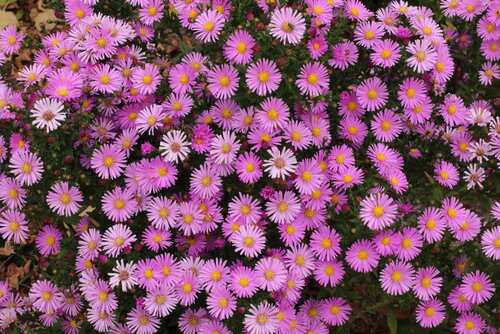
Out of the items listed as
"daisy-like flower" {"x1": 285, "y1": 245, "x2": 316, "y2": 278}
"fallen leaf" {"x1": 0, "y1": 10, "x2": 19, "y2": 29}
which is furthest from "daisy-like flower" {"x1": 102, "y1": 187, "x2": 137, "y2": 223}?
"fallen leaf" {"x1": 0, "y1": 10, "x2": 19, "y2": 29}

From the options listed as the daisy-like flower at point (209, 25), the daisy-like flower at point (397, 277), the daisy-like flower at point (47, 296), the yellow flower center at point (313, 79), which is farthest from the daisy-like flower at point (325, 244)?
the daisy-like flower at point (47, 296)

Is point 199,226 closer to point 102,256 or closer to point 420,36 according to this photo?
point 102,256

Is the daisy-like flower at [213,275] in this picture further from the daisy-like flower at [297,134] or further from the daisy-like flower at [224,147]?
the daisy-like flower at [297,134]

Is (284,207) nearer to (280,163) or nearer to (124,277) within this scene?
(280,163)

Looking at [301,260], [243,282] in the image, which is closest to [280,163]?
[301,260]

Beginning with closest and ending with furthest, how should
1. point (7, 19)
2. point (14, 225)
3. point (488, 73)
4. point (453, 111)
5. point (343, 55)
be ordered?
point (343, 55) < point (14, 225) < point (453, 111) < point (488, 73) < point (7, 19)

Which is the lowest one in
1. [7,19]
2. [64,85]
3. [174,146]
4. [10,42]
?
[174,146]
